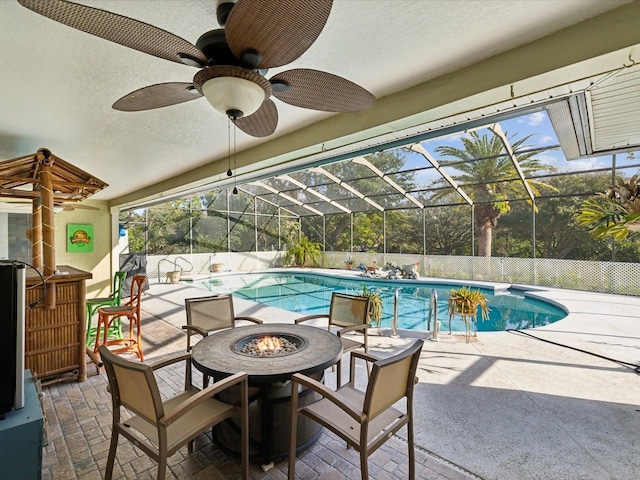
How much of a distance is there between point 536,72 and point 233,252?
47.1 feet

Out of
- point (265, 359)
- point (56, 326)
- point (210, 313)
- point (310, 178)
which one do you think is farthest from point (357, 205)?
point (265, 359)

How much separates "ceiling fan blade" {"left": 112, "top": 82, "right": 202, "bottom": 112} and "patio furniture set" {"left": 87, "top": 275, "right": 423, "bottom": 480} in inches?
53.8

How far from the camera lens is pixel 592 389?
313 centimetres

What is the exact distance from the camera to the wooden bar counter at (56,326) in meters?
3.31

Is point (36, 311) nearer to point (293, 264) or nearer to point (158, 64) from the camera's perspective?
point (158, 64)

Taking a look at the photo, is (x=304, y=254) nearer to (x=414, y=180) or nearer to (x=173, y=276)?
(x=173, y=276)

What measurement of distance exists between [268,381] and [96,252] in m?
8.51

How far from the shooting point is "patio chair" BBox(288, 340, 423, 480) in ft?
5.59

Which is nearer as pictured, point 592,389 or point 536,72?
point 536,72

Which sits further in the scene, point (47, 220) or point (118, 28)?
point (47, 220)

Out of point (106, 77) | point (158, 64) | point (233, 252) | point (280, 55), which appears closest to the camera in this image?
point (280, 55)

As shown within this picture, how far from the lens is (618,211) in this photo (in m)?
2.63

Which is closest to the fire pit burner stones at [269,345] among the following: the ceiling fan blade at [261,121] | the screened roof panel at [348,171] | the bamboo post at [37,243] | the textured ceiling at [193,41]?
the ceiling fan blade at [261,121]

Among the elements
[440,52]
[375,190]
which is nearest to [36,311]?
[440,52]
